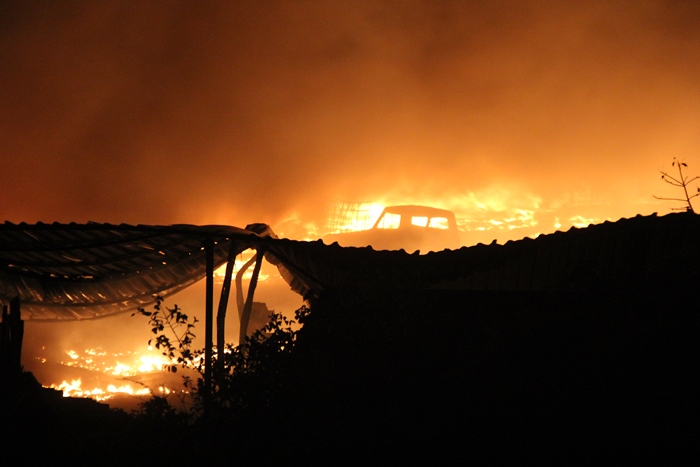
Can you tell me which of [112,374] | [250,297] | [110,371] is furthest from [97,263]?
[110,371]

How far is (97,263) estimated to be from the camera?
11109mm

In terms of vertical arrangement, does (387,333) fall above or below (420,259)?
below

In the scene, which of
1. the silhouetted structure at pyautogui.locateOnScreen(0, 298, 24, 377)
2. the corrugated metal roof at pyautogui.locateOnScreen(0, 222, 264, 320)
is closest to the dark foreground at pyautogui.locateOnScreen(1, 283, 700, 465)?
the silhouetted structure at pyautogui.locateOnScreen(0, 298, 24, 377)

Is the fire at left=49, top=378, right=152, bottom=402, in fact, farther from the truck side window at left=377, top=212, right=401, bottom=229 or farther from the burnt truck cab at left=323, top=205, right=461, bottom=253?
the truck side window at left=377, top=212, right=401, bottom=229

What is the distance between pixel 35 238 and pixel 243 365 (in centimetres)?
471

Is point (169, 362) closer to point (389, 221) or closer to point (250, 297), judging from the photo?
point (389, 221)

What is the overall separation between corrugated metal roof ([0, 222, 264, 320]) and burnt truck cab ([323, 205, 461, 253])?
8594 mm

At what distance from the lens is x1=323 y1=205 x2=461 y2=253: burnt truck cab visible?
19.9 metres

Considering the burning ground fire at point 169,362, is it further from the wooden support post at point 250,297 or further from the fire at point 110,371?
the wooden support post at point 250,297

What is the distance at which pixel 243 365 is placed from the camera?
7.84 m

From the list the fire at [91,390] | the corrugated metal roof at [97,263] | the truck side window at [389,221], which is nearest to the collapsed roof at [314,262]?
the corrugated metal roof at [97,263]

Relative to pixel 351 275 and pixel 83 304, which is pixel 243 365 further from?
pixel 83 304

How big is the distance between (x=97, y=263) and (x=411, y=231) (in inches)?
445

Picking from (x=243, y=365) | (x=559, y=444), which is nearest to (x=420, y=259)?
(x=243, y=365)
